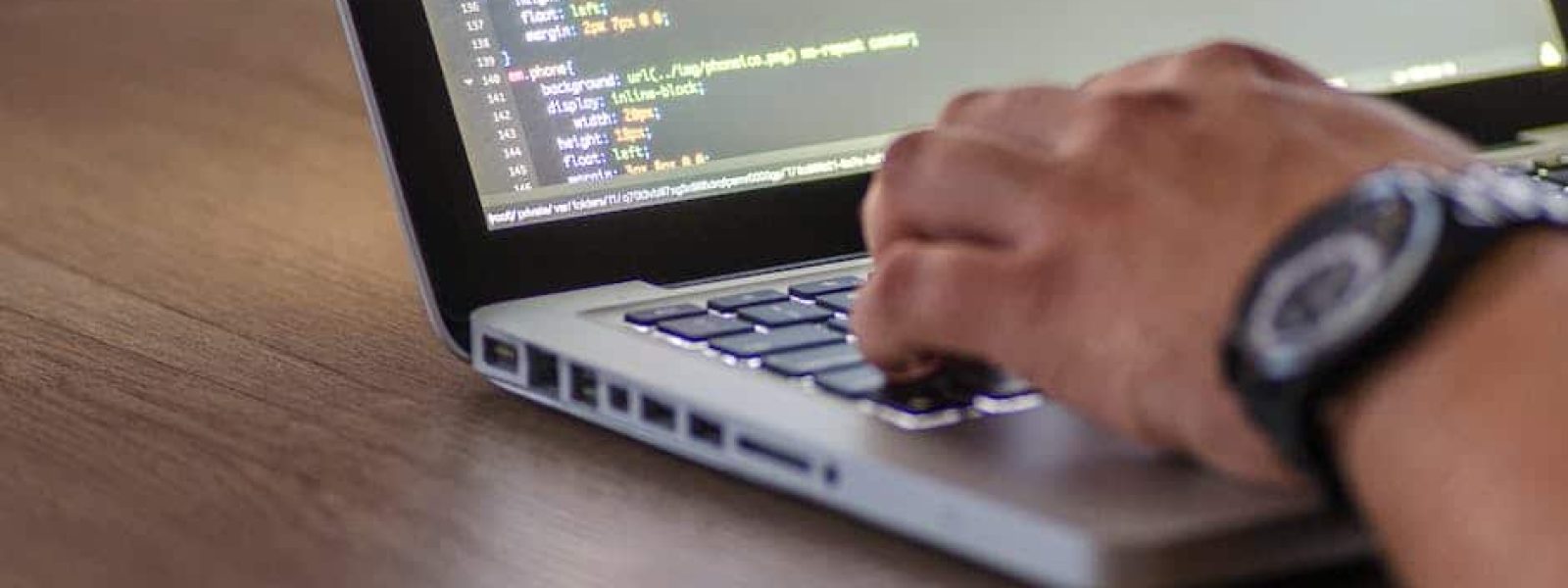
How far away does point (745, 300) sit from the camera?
2.50 feet

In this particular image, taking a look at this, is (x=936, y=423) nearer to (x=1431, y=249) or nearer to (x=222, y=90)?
(x=1431, y=249)

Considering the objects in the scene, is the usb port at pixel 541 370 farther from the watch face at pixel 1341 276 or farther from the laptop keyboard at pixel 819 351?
the watch face at pixel 1341 276

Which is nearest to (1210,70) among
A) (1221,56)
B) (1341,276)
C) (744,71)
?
(1221,56)

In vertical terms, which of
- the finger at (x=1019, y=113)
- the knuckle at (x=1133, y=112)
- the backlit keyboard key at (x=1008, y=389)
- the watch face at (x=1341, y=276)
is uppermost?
the knuckle at (x=1133, y=112)

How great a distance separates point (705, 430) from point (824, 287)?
0.13 metres

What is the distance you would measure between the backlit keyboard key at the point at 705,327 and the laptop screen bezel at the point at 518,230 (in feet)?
0.22

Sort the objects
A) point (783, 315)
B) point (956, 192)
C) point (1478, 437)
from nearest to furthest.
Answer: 1. point (1478, 437)
2. point (956, 192)
3. point (783, 315)

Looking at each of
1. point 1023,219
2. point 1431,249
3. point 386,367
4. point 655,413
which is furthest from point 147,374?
point 1431,249

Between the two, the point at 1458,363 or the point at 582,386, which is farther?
the point at 582,386

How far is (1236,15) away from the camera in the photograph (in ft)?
2.98

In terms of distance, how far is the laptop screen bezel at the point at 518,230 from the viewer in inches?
30.2

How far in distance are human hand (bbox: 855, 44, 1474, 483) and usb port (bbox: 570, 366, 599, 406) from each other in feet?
0.29

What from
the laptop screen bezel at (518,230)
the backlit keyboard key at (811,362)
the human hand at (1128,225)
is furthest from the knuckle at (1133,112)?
the laptop screen bezel at (518,230)

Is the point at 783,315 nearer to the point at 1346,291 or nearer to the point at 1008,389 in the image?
the point at 1008,389
